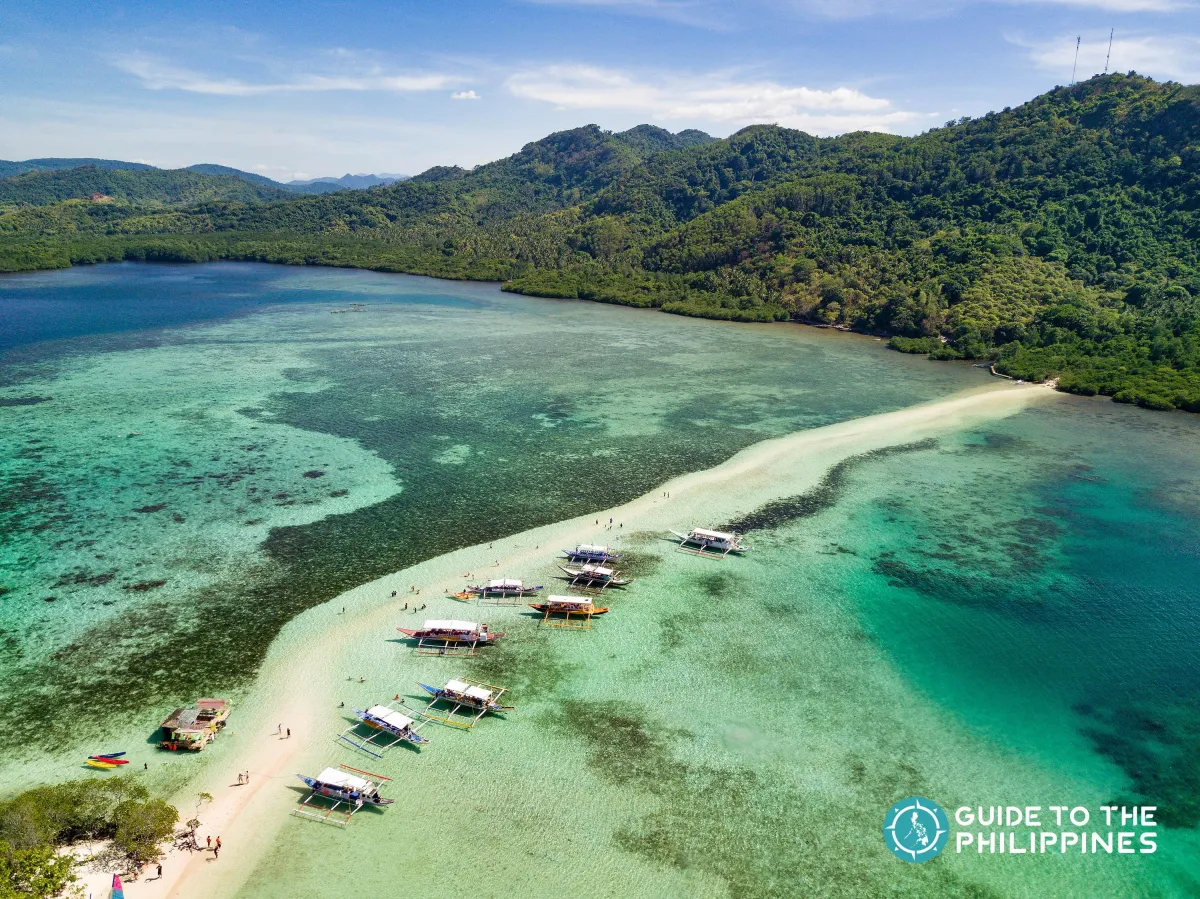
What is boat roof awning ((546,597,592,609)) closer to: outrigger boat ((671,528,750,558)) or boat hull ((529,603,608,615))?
boat hull ((529,603,608,615))

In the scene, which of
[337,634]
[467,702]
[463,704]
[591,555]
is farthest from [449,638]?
[591,555]

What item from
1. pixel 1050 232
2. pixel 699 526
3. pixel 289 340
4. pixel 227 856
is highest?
pixel 1050 232

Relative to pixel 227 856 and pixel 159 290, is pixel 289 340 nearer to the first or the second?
pixel 159 290

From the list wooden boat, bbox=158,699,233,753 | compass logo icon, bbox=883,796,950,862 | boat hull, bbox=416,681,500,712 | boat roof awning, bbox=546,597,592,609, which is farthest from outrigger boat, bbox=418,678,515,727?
compass logo icon, bbox=883,796,950,862

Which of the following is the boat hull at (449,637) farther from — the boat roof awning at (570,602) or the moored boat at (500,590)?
the moored boat at (500,590)

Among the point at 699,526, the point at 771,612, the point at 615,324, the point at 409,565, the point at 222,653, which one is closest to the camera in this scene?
the point at 222,653

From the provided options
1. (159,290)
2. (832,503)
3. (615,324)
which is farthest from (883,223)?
(159,290)

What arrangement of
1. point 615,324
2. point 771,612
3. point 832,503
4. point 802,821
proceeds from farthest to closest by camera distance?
point 615,324
point 832,503
point 771,612
point 802,821

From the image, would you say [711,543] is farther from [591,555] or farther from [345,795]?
[345,795]
